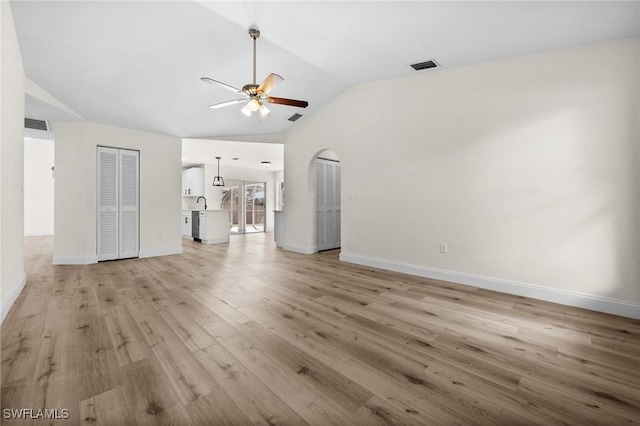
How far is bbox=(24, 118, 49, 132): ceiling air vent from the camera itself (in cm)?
470

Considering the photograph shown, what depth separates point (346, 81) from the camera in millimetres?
4715

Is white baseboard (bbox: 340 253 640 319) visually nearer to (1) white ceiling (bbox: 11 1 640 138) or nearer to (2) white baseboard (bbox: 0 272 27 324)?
(1) white ceiling (bbox: 11 1 640 138)

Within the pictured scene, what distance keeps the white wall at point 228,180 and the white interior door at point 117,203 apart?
15.1ft

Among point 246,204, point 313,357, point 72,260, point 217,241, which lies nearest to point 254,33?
point 313,357

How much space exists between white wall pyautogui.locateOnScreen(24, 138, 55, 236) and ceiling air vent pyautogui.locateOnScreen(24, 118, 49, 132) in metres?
5.51

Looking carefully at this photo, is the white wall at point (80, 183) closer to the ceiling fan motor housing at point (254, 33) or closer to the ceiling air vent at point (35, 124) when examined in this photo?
the ceiling air vent at point (35, 124)

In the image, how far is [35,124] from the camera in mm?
4781

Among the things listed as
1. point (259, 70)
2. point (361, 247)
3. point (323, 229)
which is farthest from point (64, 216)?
point (361, 247)

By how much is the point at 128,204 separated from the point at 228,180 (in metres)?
5.25

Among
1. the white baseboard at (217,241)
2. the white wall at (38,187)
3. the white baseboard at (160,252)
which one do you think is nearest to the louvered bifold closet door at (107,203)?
the white baseboard at (160,252)

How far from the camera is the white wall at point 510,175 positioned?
279cm

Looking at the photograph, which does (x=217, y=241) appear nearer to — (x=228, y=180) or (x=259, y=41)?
(x=228, y=180)

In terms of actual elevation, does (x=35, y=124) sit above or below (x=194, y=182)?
above

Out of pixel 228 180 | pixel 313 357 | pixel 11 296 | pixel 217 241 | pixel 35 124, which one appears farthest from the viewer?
pixel 228 180
